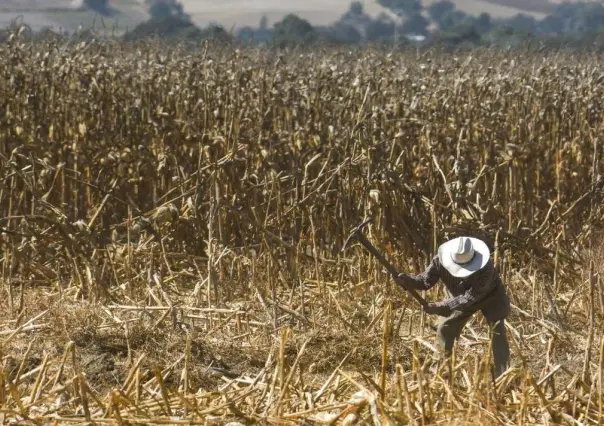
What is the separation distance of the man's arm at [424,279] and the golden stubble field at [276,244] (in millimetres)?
368

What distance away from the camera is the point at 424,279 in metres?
5.42

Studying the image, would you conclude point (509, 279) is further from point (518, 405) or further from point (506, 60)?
point (506, 60)

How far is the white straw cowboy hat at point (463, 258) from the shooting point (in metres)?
5.18

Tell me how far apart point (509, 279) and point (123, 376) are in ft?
7.98

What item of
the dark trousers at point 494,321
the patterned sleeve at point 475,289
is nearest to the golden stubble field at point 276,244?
the dark trousers at point 494,321

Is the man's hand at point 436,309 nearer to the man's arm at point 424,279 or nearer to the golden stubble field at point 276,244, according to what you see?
the man's arm at point 424,279

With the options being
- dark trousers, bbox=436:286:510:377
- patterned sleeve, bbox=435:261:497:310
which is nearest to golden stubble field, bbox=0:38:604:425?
dark trousers, bbox=436:286:510:377

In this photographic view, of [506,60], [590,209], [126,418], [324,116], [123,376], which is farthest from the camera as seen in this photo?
[506,60]

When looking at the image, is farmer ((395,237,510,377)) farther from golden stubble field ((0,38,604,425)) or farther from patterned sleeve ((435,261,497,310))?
golden stubble field ((0,38,604,425))

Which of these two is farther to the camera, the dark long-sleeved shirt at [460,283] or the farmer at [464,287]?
the dark long-sleeved shirt at [460,283]

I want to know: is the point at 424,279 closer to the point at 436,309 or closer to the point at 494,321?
the point at 436,309

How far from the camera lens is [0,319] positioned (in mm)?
6348

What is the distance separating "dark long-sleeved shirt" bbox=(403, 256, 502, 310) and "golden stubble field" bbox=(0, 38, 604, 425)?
31cm

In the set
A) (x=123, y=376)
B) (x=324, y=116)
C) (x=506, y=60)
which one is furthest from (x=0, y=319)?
(x=506, y=60)
